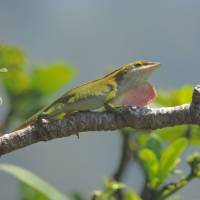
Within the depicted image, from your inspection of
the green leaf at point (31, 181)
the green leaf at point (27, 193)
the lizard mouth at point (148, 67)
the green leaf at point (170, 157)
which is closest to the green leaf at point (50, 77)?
the green leaf at point (27, 193)

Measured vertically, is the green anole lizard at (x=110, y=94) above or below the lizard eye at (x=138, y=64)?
below

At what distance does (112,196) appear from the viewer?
1280 millimetres

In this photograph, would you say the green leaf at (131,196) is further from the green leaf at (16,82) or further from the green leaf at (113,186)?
the green leaf at (16,82)

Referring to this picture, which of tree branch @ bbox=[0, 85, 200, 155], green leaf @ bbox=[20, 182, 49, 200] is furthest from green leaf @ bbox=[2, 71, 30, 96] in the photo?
tree branch @ bbox=[0, 85, 200, 155]

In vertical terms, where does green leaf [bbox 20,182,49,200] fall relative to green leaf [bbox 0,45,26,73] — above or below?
below

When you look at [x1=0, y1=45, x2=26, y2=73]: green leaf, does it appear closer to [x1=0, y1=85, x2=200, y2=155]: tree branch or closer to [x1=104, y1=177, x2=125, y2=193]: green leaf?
[x1=104, y1=177, x2=125, y2=193]: green leaf

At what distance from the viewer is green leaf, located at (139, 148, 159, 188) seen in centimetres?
120

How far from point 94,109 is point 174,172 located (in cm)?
32

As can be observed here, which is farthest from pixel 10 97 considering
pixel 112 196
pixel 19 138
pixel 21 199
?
pixel 19 138

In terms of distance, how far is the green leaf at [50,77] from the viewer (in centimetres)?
163

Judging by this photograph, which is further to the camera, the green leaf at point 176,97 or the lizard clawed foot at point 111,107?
the green leaf at point 176,97

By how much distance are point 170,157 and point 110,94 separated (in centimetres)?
23

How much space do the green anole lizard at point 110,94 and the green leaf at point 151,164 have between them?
0.55ft

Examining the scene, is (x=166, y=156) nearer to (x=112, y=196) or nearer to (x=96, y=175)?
(x=112, y=196)
